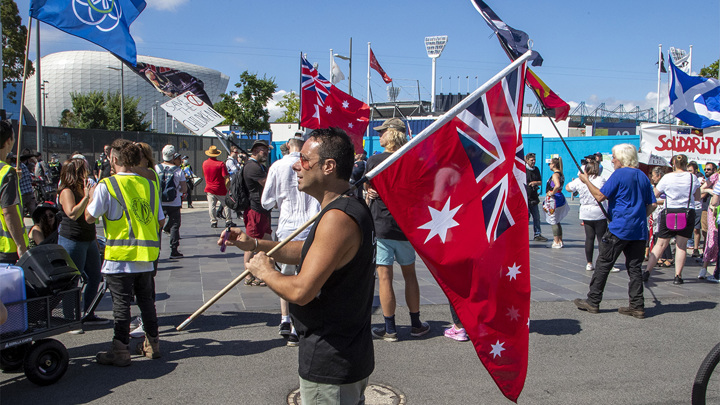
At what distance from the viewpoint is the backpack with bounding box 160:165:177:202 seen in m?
9.04

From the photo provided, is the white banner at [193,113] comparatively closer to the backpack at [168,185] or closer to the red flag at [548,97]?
the backpack at [168,185]

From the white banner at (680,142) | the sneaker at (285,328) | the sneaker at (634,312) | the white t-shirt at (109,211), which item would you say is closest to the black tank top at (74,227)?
the white t-shirt at (109,211)

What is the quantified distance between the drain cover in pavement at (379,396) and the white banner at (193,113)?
511cm

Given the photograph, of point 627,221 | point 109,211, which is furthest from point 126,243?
point 627,221

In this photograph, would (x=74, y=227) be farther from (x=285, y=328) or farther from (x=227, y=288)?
(x=227, y=288)

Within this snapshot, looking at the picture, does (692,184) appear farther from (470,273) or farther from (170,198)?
(170,198)

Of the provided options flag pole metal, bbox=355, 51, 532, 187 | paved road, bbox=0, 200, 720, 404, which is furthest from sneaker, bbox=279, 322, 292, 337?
flag pole metal, bbox=355, 51, 532, 187

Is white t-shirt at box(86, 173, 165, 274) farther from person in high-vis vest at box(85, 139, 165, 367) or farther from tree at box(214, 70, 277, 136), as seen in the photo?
tree at box(214, 70, 277, 136)

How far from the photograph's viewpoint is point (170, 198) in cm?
912

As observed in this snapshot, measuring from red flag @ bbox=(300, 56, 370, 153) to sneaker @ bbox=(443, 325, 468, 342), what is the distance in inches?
230

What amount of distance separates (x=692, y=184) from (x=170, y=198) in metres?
7.89

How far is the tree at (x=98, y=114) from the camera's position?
5284cm

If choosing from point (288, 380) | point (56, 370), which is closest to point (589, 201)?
point (288, 380)

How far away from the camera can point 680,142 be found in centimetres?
1069
